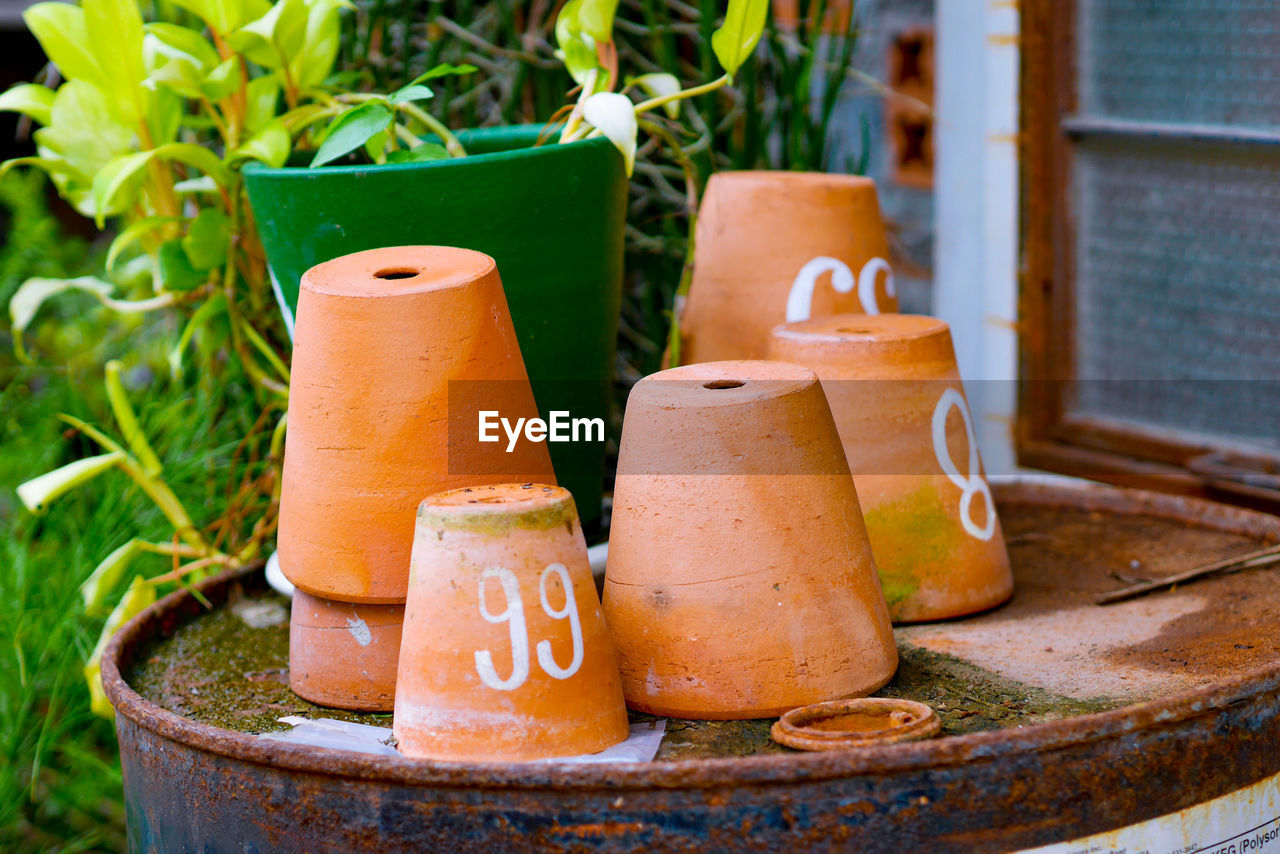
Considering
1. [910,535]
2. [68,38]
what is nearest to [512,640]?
[910,535]

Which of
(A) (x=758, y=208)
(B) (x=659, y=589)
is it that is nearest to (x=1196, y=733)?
(B) (x=659, y=589)

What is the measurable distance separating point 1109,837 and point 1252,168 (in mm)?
1069

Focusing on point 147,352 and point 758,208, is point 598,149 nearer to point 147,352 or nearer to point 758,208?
point 758,208

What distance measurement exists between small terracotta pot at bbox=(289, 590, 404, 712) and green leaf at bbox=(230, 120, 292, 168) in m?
0.41

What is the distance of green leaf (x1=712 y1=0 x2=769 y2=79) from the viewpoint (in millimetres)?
1119

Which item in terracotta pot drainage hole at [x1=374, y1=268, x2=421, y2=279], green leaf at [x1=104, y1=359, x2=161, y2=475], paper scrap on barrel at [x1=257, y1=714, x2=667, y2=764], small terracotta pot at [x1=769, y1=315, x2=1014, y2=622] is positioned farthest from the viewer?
green leaf at [x1=104, y1=359, x2=161, y2=475]

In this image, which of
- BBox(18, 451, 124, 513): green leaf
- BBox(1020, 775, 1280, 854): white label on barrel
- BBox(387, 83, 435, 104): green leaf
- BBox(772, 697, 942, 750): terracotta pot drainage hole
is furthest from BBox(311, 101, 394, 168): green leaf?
BBox(1020, 775, 1280, 854): white label on barrel

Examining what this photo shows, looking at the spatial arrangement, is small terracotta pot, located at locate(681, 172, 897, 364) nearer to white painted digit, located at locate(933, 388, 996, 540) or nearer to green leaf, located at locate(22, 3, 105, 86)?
white painted digit, located at locate(933, 388, 996, 540)

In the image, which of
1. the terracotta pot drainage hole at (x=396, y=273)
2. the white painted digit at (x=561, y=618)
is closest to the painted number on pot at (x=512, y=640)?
the white painted digit at (x=561, y=618)

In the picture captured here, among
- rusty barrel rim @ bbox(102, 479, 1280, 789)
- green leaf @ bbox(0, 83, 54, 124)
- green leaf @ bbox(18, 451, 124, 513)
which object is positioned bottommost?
rusty barrel rim @ bbox(102, 479, 1280, 789)

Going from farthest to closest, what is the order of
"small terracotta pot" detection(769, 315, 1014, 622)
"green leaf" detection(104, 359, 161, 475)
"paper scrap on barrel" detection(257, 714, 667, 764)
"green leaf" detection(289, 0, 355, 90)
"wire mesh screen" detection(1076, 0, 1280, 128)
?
"wire mesh screen" detection(1076, 0, 1280, 128), "green leaf" detection(104, 359, 161, 475), "green leaf" detection(289, 0, 355, 90), "small terracotta pot" detection(769, 315, 1014, 622), "paper scrap on barrel" detection(257, 714, 667, 764)

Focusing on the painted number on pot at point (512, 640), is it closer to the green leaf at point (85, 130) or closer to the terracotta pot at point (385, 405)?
the terracotta pot at point (385, 405)

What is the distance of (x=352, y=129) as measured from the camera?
1115mm

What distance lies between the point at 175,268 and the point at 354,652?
533mm
